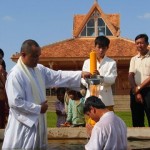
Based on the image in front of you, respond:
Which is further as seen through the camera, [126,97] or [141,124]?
[126,97]

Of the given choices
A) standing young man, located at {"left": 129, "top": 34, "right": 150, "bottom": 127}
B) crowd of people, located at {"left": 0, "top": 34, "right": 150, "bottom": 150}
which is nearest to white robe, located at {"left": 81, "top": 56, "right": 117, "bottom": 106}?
crowd of people, located at {"left": 0, "top": 34, "right": 150, "bottom": 150}

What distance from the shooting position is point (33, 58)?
5328mm

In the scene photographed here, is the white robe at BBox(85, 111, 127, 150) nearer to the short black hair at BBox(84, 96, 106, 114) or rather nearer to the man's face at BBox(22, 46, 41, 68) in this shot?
the short black hair at BBox(84, 96, 106, 114)

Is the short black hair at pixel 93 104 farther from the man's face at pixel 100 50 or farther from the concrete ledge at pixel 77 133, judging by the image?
the concrete ledge at pixel 77 133

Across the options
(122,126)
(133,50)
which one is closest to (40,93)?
(122,126)

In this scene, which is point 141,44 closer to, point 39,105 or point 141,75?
point 141,75

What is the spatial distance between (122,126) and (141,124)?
3925 millimetres

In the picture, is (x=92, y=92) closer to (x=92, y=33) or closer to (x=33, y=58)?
(x=33, y=58)

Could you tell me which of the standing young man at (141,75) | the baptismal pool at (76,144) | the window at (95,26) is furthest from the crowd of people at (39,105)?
the window at (95,26)

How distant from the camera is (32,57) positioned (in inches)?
209

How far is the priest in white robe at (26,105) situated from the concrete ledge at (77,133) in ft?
6.30

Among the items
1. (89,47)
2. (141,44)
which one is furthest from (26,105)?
(89,47)

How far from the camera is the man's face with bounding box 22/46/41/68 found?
17.3ft

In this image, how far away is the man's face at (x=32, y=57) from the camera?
528cm
